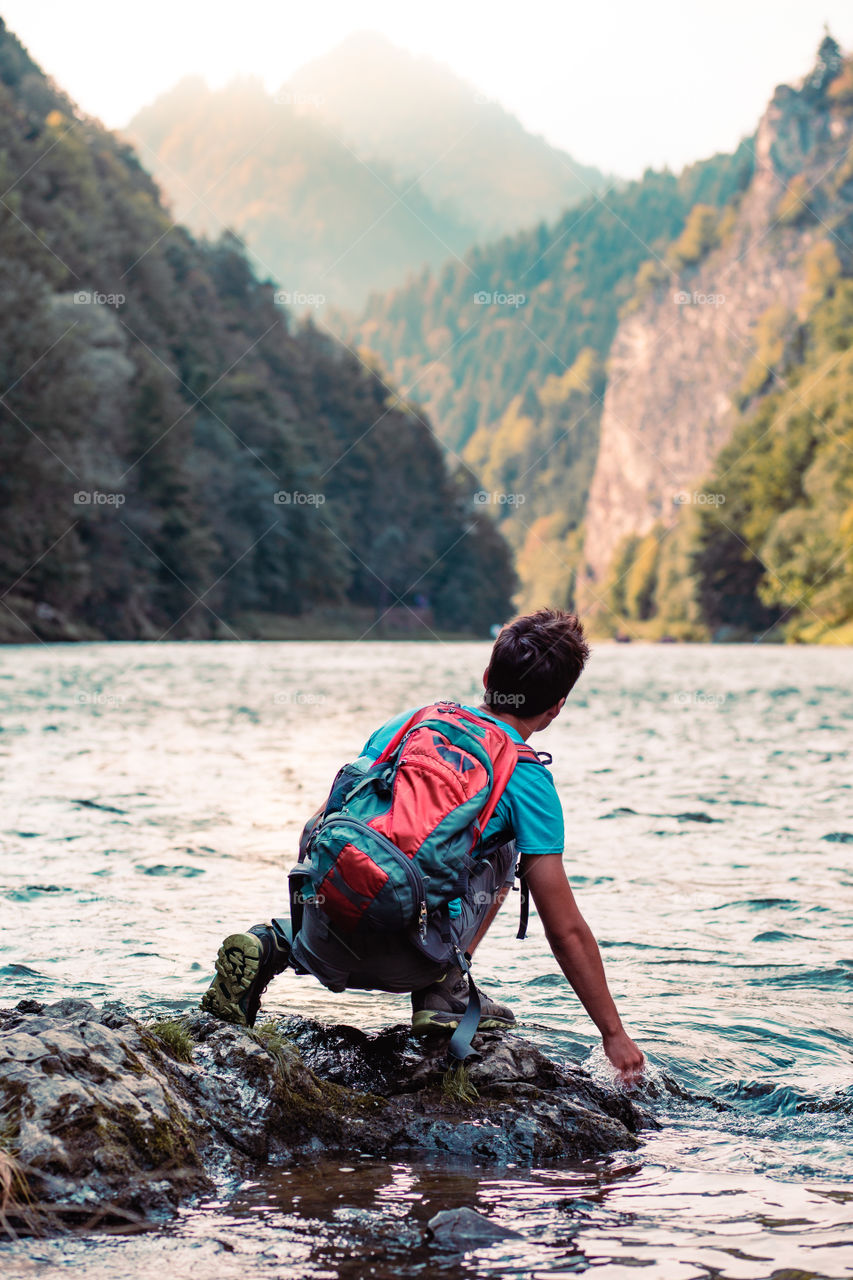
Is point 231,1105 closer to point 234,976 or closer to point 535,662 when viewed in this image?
point 234,976

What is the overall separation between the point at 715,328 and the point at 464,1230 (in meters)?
170

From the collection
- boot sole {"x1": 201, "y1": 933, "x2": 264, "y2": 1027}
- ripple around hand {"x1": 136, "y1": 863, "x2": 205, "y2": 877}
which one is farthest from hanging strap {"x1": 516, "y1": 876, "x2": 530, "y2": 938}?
ripple around hand {"x1": 136, "y1": 863, "x2": 205, "y2": 877}

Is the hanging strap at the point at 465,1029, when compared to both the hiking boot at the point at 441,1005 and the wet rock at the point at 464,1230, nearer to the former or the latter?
the hiking boot at the point at 441,1005

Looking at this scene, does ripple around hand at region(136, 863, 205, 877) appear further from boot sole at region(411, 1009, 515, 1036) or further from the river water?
boot sole at region(411, 1009, 515, 1036)

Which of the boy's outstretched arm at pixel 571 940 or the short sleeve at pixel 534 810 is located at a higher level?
the short sleeve at pixel 534 810

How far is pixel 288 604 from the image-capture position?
80312 millimetres

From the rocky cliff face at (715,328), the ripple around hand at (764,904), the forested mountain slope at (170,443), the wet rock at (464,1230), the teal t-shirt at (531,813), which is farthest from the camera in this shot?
the rocky cliff face at (715,328)

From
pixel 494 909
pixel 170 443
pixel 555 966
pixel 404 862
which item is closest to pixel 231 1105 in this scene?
pixel 404 862

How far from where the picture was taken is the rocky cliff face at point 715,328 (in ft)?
480

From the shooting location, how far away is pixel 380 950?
13.8ft

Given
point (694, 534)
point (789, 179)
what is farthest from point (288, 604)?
point (789, 179)

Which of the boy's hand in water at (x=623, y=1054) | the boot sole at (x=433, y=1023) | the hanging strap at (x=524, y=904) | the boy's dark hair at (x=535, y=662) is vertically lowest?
the boot sole at (x=433, y=1023)

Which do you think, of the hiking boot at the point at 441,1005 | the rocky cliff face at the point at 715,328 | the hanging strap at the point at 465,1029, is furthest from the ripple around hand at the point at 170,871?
the rocky cliff face at the point at 715,328

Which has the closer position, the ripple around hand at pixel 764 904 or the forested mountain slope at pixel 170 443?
the ripple around hand at pixel 764 904
